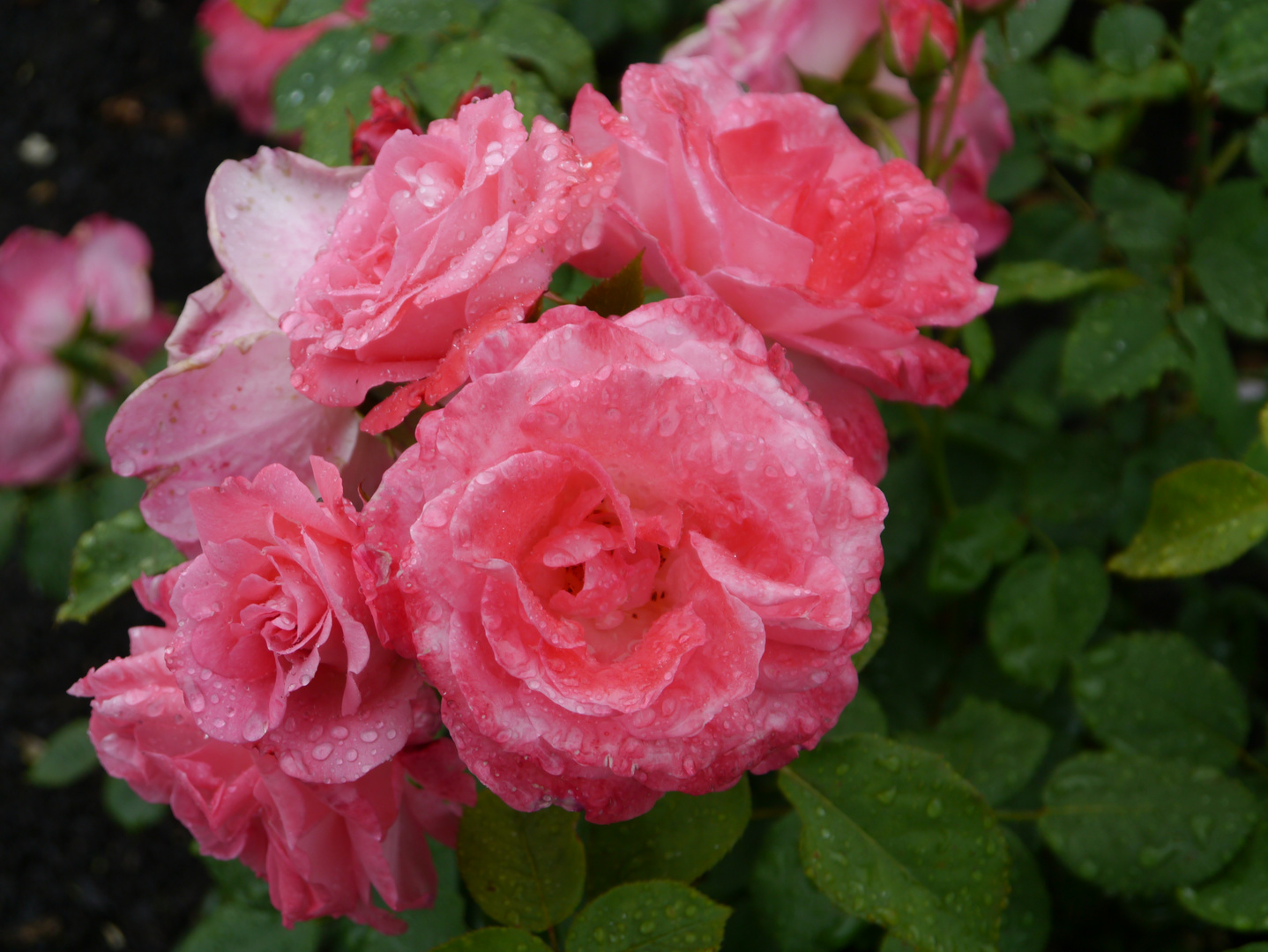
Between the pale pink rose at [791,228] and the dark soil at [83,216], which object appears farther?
the dark soil at [83,216]

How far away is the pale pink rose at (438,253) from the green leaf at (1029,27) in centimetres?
83

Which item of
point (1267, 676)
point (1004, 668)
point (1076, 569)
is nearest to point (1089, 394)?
point (1076, 569)

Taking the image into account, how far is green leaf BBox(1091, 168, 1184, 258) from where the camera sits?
4.05 feet

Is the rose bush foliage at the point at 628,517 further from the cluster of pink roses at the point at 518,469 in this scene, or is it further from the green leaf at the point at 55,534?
the green leaf at the point at 55,534

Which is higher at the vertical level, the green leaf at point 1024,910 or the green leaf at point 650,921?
the green leaf at point 650,921

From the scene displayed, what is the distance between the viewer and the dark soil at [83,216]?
2203 millimetres

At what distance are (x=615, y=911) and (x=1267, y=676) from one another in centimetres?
163

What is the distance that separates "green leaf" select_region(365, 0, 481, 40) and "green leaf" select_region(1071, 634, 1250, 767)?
0.94 meters

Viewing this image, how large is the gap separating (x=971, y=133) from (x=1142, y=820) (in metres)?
0.74

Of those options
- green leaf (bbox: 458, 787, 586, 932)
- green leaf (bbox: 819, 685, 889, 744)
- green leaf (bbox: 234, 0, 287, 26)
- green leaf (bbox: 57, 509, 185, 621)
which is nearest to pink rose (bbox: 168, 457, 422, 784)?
green leaf (bbox: 458, 787, 586, 932)

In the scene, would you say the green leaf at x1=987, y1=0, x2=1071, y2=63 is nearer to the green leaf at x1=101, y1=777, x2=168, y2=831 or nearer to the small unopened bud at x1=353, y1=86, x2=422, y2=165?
the small unopened bud at x1=353, y1=86, x2=422, y2=165

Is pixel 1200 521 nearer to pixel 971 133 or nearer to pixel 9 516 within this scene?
pixel 971 133

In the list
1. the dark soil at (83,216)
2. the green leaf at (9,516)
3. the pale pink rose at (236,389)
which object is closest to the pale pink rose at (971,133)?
the pale pink rose at (236,389)

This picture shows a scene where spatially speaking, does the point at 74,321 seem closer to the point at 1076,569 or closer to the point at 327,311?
the point at 327,311
